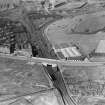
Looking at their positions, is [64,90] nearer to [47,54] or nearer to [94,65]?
Result: [94,65]

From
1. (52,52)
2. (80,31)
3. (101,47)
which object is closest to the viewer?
(101,47)

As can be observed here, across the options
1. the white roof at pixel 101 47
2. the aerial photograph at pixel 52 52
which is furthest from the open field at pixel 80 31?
the white roof at pixel 101 47

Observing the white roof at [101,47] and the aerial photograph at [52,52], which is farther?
the white roof at [101,47]

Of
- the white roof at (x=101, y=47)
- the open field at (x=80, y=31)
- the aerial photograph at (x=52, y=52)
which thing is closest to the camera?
the aerial photograph at (x=52, y=52)

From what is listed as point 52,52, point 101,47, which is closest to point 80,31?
point 101,47

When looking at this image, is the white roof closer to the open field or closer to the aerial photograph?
the aerial photograph

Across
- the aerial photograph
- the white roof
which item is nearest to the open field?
the aerial photograph

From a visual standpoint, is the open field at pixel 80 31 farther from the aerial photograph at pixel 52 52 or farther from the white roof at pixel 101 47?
the white roof at pixel 101 47

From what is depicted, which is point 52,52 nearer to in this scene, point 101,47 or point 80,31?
point 101,47

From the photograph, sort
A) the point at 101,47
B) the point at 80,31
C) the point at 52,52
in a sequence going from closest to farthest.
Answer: the point at 101,47 < the point at 52,52 < the point at 80,31
